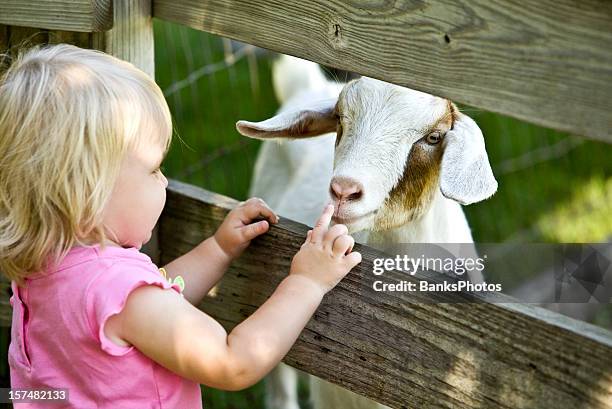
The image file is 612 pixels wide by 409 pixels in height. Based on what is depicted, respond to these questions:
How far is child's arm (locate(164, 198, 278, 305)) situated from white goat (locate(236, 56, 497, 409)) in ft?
0.81

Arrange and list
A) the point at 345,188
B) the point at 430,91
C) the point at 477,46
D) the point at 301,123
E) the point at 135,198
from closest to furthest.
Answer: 1. the point at 477,46
2. the point at 430,91
3. the point at 135,198
4. the point at 345,188
5. the point at 301,123

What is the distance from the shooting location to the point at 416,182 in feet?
8.56

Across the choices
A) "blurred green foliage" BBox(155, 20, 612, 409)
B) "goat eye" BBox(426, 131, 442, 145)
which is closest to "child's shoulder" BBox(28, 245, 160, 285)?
"goat eye" BBox(426, 131, 442, 145)

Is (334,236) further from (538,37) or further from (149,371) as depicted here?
(538,37)

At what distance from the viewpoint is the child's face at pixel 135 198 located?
6.12 feet

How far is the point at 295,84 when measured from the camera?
186 inches

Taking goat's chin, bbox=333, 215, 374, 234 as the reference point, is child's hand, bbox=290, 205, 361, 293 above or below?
above

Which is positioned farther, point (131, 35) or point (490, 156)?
point (490, 156)

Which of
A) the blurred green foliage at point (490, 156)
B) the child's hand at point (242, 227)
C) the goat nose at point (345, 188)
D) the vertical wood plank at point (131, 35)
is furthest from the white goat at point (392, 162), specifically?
the blurred green foliage at point (490, 156)

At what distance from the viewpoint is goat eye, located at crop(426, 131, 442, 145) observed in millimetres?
2605

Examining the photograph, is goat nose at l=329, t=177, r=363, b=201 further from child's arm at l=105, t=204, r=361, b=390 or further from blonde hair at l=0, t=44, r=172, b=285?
blonde hair at l=0, t=44, r=172, b=285

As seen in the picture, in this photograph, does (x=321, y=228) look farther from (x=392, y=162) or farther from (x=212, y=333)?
(x=392, y=162)

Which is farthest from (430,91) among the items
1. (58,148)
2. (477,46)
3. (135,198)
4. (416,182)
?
(416,182)

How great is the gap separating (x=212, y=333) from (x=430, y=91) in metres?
0.66
